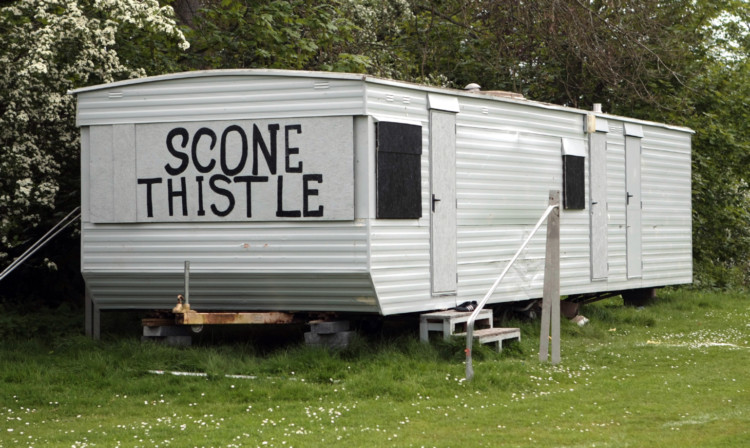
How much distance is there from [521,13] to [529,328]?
818 cm

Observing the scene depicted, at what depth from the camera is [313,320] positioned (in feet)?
41.6

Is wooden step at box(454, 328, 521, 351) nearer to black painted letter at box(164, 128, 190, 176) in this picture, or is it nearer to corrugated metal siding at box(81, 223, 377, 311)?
corrugated metal siding at box(81, 223, 377, 311)

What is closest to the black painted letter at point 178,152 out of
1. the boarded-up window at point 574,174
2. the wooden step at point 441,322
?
the wooden step at point 441,322

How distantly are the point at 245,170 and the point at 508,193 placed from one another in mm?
3642

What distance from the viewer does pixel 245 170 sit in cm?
1249

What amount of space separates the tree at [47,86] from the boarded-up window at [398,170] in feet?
12.0

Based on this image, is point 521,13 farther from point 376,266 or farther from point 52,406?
point 52,406

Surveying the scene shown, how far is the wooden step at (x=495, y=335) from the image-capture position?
12516 mm

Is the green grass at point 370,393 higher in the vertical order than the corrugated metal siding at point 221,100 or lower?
lower

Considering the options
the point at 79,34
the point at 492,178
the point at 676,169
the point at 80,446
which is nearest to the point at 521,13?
the point at 676,169

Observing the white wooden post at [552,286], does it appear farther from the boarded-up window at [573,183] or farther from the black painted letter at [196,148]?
the black painted letter at [196,148]

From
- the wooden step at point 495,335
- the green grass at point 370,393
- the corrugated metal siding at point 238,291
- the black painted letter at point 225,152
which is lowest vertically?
the green grass at point 370,393

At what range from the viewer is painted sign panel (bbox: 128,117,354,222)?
12.2m

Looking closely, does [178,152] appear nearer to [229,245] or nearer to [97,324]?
[229,245]
